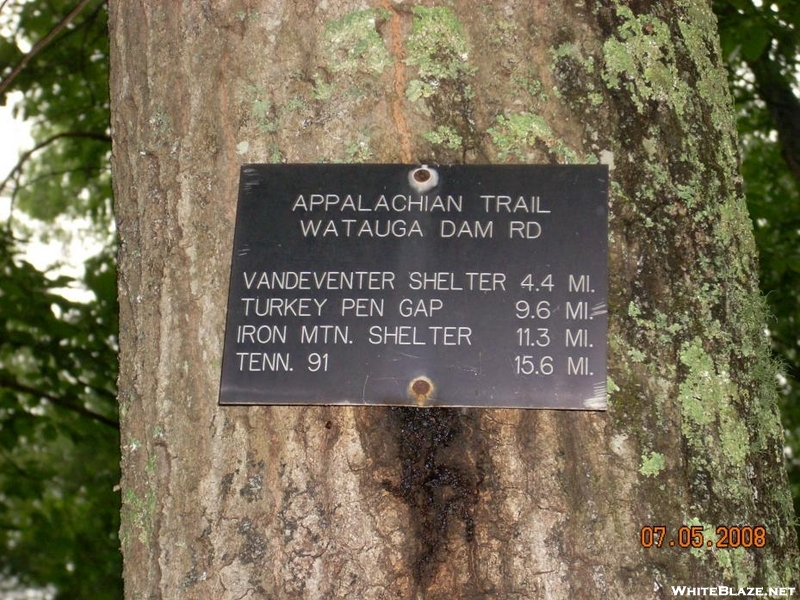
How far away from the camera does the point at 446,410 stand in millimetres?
A: 1263

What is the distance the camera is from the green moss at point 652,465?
1202 mm

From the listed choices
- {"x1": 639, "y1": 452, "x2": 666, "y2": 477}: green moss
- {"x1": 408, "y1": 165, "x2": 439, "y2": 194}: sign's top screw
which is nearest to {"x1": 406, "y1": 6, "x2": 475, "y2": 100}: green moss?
{"x1": 408, "y1": 165, "x2": 439, "y2": 194}: sign's top screw

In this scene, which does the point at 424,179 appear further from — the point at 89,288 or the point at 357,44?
the point at 89,288

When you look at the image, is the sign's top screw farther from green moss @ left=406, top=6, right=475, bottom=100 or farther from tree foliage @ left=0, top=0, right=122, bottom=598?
tree foliage @ left=0, top=0, right=122, bottom=598

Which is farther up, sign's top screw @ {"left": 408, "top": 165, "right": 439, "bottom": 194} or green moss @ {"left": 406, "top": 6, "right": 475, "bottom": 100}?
green moss @ {"left": 406, "top": 6, "right": 475, "bottom": 100}

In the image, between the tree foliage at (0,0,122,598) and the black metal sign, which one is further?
the tree foliage at (0,0,122,598)

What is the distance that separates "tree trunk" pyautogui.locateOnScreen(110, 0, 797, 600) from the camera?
118 cm

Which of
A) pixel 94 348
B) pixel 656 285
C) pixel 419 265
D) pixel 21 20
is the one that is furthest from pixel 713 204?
pixel 21 20

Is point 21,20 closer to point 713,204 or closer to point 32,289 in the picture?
point 32,289

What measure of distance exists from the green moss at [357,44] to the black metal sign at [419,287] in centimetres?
17

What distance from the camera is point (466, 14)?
1.41 meters
